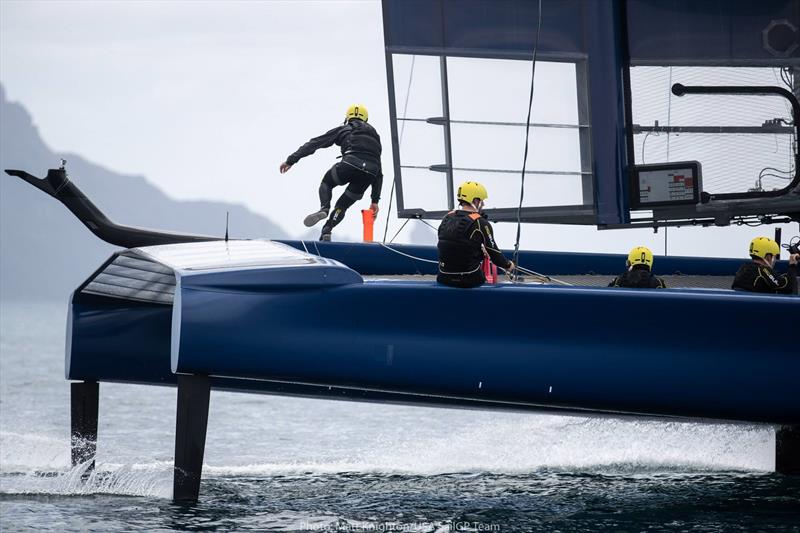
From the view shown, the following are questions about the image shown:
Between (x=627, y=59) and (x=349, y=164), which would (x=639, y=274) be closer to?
(x=627, y=59)

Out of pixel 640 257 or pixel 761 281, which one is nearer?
pixel 761 281

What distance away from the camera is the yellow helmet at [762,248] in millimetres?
7137

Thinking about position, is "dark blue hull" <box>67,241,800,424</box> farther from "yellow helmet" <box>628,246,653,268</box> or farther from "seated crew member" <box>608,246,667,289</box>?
"yellow helmet" <box>628,246,653,268</box>

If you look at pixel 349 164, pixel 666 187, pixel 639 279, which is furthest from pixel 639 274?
pixel 349 164

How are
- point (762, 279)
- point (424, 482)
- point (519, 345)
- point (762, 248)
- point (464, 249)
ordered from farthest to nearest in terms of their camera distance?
point (424, 482)
point (762, 248)
point (762, 279)
point (464, 249)
point (519, 345)

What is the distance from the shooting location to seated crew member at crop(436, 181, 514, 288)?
636 cm

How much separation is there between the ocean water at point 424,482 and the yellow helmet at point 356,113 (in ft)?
7.43

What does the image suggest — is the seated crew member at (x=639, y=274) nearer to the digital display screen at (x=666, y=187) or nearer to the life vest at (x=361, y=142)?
the digital display screen at (x=666, y=187)

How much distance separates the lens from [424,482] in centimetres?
772

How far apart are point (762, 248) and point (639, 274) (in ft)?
2.21

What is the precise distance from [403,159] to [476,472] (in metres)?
2.06

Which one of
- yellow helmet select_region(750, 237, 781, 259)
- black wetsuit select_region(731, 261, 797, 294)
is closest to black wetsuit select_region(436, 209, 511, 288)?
black wetsuit select_region(731, 261, 797, 294)

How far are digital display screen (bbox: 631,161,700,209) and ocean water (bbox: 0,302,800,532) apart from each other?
1.64 meters

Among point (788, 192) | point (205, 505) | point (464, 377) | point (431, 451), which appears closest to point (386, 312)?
point (464, 377)
